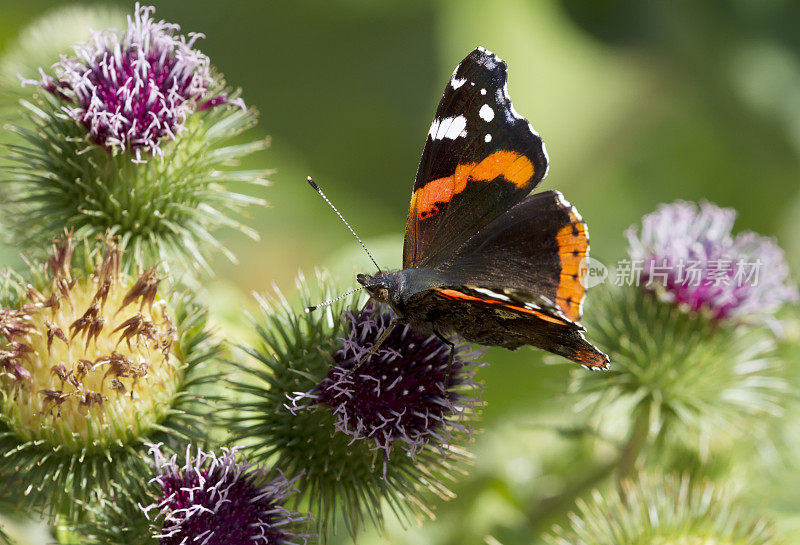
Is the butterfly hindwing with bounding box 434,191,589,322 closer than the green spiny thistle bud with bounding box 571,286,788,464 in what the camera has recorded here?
Yes

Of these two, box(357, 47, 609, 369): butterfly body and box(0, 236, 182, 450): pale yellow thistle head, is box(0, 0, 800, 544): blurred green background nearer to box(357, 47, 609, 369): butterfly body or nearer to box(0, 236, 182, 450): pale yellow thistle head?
box(357, 47, 609, 369): butterfly body

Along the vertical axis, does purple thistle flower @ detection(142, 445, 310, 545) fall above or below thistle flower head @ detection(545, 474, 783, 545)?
below

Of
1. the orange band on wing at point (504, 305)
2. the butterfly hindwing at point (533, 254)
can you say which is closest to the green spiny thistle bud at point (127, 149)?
the butterfly hindwing at point (533, 254)

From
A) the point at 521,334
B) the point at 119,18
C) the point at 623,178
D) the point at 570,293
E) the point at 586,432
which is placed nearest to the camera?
the point at 521,334

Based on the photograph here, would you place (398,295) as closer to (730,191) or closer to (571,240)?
(571,240)

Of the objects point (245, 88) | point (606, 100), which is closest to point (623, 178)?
point (606, 100)

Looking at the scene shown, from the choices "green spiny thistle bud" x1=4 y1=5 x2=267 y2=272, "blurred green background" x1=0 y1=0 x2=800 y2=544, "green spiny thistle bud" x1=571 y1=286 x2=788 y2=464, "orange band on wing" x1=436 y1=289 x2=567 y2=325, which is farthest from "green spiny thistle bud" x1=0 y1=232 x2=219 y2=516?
"blurred green background" x1=0 y1=0 x2=800 y2=544

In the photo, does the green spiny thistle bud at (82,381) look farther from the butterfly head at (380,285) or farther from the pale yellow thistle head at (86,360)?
the butterfly head at (380,285)
